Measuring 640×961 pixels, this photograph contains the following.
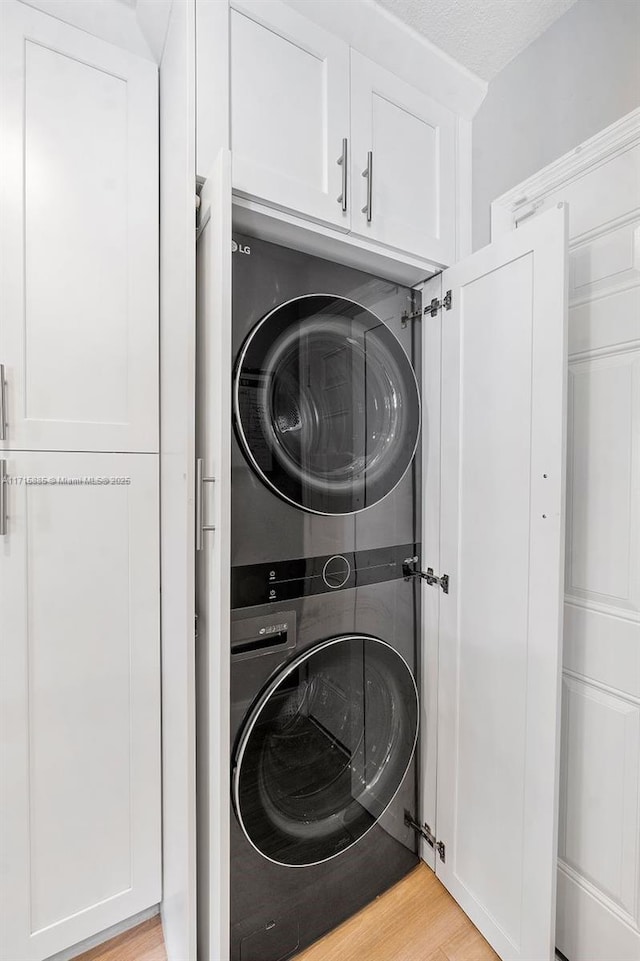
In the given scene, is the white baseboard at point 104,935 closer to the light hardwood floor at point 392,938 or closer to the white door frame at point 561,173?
the light hardwood floor at point 392,938

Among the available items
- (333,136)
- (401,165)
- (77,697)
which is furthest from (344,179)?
(77,697)

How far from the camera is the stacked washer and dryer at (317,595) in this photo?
1.15 meters

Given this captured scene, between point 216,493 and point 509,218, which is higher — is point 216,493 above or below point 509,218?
below

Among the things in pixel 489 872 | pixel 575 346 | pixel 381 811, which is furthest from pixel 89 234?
pixel 489 872

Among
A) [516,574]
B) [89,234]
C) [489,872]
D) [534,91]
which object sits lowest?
[489,872]

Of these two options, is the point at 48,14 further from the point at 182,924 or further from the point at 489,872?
the point at 489,872

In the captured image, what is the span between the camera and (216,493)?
3.01 feet

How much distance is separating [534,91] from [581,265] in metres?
0.54

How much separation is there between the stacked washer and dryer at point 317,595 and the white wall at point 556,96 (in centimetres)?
46

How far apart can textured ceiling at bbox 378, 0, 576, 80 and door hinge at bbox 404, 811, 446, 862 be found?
7.54 ft

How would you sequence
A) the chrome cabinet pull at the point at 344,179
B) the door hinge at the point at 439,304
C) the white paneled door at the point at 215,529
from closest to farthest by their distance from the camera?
the white paneled door at the point at 215,529
the chrome cabinet pull at the point at 344,179
the door hinge at the point at 439,304

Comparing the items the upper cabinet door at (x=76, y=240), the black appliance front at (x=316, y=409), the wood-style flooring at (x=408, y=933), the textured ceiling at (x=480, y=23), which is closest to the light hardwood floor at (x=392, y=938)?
the wood-style flooring at (x=408, y=933)

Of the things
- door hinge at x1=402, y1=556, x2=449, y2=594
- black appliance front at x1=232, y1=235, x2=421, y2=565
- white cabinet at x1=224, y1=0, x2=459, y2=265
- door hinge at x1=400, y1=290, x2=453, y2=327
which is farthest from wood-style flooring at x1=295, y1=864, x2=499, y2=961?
white cabinet at x1=224, y1=0, x2=459, y2=265

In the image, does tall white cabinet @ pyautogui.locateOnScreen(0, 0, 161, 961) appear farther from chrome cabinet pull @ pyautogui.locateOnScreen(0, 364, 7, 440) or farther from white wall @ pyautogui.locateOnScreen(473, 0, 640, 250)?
white wall @ pyautogui.locateOnScreen(473, 0, 640, 250)
